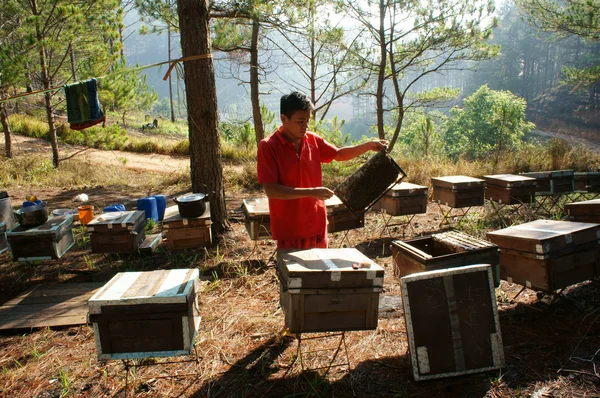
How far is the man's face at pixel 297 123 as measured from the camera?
9.39 ft

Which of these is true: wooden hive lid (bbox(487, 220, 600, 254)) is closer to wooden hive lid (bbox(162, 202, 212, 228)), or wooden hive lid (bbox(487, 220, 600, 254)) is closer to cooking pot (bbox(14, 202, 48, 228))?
wooden hive lid (bbox(162, 202, 212, 228))

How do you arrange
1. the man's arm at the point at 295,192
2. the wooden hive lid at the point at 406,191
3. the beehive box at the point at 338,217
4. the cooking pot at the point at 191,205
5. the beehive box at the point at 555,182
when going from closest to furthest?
the man's arm at the point at 295,192 → the cooking pot at the point at 191,205 → the beehive box at the point at 338,217 → the wooden hive lid at the point at 406,191 → the beehive box at the point at 555,182

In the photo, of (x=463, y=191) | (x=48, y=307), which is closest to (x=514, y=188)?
(x=463, y=191)

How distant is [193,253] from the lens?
18.7 feet

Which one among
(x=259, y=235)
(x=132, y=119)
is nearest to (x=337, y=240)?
(x=259, y=235)

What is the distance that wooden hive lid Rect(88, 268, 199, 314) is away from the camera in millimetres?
2463

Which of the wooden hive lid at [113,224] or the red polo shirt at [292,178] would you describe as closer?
the red polo shirt at [292,178]

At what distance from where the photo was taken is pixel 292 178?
304cm

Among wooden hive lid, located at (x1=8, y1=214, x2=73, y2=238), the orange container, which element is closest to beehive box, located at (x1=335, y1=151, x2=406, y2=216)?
wooden hive lid, located at (x1=8, y1=214, x2=73, y2=238)

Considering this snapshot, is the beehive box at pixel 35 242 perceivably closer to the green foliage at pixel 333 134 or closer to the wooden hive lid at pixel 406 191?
the wooden hive lid at pixel 406 191

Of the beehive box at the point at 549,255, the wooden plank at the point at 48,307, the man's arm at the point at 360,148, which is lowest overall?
the wooden plank at the point at 48,307

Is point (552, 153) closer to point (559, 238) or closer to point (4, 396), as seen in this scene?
point (559, 238)

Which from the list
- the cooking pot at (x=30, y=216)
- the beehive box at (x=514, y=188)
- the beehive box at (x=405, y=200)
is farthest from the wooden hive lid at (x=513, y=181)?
the cooking pot at (x=30, y=216)

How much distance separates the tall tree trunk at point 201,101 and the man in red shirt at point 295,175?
2759mm
